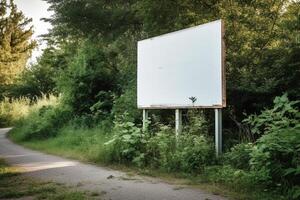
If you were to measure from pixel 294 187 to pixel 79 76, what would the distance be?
13.8m

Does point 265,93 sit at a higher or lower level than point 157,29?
lower

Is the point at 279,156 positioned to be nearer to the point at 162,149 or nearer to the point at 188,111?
the point at 162,149

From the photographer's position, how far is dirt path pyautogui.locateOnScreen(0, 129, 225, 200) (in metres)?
7.54

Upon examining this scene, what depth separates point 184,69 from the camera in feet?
36.4

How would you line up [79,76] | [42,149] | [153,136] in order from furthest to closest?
[79,76] < [42,149] < [153,136]

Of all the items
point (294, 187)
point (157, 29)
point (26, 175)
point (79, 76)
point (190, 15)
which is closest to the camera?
point (294, 187)

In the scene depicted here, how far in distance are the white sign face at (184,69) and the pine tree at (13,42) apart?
2815cm

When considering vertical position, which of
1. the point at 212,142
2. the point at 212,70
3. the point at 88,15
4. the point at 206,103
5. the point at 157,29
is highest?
the point at 88,15

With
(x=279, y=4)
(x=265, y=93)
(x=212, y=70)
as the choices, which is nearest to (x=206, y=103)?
(x=212, y=70)

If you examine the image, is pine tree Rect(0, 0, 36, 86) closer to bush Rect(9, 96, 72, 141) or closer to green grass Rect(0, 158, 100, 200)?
bush Rect(9, 96, 72, 141)

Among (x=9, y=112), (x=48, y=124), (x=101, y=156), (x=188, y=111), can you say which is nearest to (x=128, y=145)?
(x=101, y=156)

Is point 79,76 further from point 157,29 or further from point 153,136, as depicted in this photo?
point 153,136

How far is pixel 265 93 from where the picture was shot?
1074cm

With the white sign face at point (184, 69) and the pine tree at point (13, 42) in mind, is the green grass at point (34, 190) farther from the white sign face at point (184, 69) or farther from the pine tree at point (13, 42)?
the pine tree at point (13, 42)
